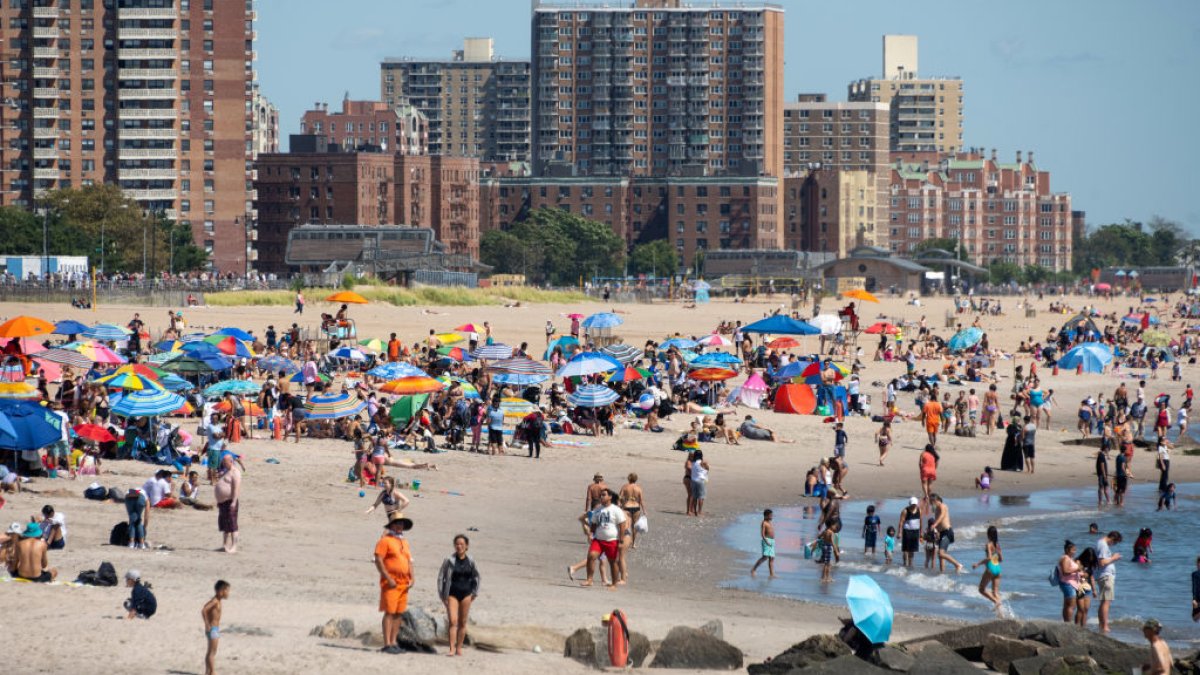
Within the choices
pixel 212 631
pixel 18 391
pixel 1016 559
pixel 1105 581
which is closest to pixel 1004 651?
pixel 1105 581

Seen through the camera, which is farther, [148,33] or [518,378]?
[148,33]

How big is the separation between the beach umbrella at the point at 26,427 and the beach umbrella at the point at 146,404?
129 inches

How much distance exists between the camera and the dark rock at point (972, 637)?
1711 cm

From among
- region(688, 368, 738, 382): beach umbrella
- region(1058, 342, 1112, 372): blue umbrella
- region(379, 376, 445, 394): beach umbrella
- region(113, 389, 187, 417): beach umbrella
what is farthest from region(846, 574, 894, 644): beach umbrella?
region(1058, 342, 1112, 372): blue umbrella

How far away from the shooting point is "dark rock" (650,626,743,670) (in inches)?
626

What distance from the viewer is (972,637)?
56.5ft

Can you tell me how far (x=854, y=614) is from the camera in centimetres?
1584

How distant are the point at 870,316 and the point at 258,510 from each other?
6908 cm

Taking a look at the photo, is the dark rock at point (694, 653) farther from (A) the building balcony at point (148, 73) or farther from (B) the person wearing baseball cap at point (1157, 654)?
(A) the building balcony at point (148, 73)

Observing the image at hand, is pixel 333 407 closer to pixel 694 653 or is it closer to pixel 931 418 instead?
pixel 931 418

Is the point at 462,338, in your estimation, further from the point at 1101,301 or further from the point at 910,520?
the point at 1101,301

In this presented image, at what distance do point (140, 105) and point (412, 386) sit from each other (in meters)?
89.3

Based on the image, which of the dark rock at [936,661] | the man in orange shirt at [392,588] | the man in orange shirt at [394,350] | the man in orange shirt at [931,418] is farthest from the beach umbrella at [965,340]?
the man in orange shirt at [392,588]

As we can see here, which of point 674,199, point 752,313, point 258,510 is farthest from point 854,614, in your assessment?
point 674,199
